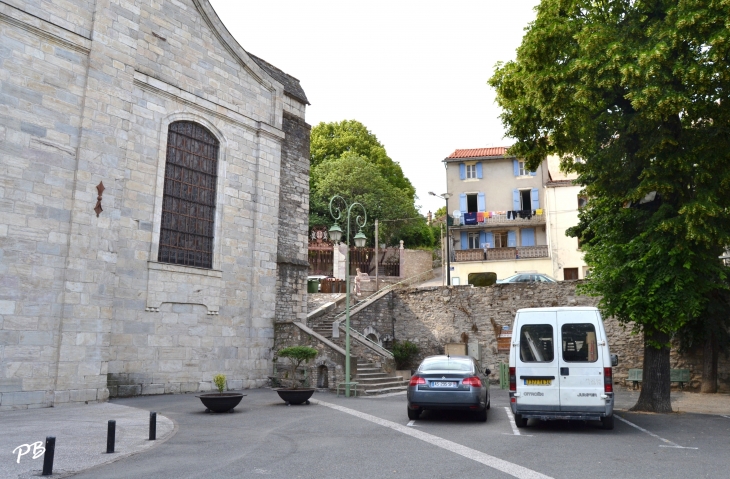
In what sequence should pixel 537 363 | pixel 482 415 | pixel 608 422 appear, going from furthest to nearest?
pixel 482 415 < pixel 608 422 < pixel 537 363

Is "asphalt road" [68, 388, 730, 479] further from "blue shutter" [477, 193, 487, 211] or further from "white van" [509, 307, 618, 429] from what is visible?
"blue shutter" [477, 193, 487, 211]

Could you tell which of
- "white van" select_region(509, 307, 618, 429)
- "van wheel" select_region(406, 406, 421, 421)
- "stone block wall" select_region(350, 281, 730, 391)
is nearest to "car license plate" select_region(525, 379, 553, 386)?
"white van" select_region(509, 307, 618, 429)

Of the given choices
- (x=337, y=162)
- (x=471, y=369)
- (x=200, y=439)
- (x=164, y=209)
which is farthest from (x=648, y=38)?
(x=337, y=162)

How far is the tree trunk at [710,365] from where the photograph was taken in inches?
726

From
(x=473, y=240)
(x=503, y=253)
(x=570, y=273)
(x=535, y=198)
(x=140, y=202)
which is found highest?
(x=535, y=198)

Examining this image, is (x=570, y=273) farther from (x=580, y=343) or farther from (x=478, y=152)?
(x=580, y=343)

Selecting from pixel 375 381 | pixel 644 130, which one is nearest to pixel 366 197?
pixel 375 381

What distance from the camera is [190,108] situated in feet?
57.2

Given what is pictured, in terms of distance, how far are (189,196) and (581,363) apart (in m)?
12.6

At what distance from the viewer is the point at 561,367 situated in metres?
9.98

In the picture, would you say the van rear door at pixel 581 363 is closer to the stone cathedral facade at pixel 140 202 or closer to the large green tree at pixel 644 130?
the large green tree at pixel 644 130

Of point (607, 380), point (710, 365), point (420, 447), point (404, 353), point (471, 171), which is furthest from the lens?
point (471, 171)

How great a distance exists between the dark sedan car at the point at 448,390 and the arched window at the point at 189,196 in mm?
9106

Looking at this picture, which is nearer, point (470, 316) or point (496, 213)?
point (470, 316)
